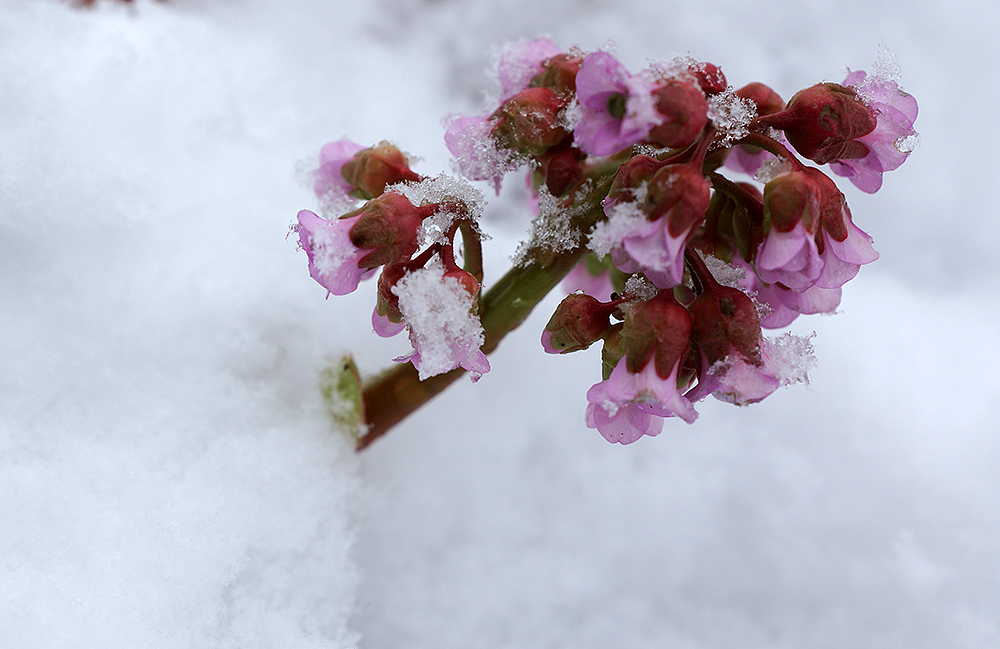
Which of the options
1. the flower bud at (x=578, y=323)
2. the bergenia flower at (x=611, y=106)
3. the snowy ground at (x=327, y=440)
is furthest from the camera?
the snowy ground at (x=327, y=440)

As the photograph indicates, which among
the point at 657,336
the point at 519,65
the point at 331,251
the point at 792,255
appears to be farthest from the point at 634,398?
the point at 519,65

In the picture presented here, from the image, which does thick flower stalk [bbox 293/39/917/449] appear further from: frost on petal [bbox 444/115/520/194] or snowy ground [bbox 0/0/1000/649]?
snowy ground [bbox 0/0/1000/649]

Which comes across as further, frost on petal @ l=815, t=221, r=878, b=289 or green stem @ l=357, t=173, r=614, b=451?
green stem @ l=357, t=173, r=614, b=451

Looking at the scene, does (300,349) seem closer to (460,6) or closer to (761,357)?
(761,357)

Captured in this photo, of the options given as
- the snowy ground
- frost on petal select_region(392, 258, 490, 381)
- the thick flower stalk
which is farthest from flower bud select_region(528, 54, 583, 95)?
the snowy ground

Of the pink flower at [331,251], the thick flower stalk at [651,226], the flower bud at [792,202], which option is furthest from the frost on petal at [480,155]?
the flower bud at [792,202]

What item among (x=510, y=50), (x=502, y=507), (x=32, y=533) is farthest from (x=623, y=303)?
(x=32, y=533)

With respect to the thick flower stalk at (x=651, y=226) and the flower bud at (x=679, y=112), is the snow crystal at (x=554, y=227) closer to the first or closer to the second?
the thick flower stalk at (x=651, y=226)
